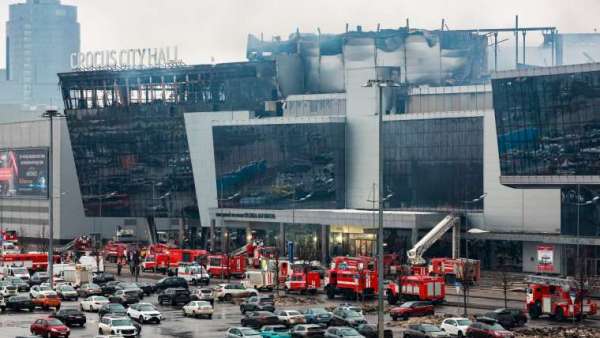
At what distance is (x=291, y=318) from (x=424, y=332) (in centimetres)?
1234

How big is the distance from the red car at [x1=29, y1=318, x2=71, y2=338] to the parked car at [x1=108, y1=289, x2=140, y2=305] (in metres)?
20.1

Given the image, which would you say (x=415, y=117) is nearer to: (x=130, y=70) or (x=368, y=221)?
(x=368, y=221)

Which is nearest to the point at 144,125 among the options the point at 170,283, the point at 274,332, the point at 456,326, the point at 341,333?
the point at 170,283

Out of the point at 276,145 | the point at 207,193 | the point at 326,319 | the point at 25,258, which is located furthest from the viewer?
the point at 207,193

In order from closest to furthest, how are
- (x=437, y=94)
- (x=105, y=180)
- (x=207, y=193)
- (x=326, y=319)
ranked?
(x=326, y=319)
(x=437, y=94)
(x=207, y=193)
(x=105, y=180)

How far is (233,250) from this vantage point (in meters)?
165

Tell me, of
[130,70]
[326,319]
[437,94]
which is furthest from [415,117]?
[326,319]

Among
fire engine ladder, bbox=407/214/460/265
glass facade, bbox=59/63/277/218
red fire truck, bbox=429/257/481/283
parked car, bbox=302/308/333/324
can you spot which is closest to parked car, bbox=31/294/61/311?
parked car, bbox=302/308/333/324

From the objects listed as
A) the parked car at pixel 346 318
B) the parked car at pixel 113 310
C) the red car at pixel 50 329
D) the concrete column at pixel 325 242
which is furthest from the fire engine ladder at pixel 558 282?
the concrete column at pixel 325 242

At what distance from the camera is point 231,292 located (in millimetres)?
108250

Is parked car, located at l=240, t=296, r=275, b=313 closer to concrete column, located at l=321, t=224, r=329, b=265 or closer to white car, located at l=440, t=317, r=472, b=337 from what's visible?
white car, located at l=440, t=317, r=472, b=337

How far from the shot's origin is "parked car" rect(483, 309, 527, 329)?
8572 cm

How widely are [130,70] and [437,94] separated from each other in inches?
1965

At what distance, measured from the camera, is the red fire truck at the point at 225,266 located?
133 meters
